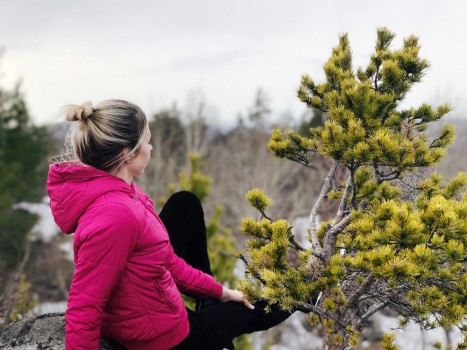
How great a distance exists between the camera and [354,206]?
2434 millimetres

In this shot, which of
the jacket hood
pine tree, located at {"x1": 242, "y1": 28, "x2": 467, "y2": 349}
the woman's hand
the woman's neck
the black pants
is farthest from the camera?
the woman's hand

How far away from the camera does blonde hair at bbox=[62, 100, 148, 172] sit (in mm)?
1972

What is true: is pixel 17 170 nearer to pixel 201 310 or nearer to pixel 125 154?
pixel 201 310

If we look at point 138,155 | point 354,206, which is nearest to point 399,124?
A: point 354,206

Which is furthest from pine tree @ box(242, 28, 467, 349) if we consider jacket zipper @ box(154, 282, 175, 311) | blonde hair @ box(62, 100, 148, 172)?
blonde hair @ box(62, 100, 148, 172)

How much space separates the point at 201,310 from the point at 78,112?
1.10 metres

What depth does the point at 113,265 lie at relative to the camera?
187 cm

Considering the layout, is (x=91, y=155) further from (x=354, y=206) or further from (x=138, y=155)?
(x=354, y=206)

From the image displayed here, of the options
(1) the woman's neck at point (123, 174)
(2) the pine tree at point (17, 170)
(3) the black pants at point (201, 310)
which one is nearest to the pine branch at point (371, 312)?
(3) the black pants at point (201, 310)

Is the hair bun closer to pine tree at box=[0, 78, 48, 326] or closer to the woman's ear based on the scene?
the woman's ear

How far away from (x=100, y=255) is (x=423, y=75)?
1.66m

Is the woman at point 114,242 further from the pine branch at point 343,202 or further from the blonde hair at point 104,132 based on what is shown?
the pine branch at point 343,202

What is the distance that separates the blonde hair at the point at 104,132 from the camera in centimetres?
197

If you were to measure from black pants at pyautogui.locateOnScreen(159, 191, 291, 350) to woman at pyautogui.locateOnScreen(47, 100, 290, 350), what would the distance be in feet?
0.04
